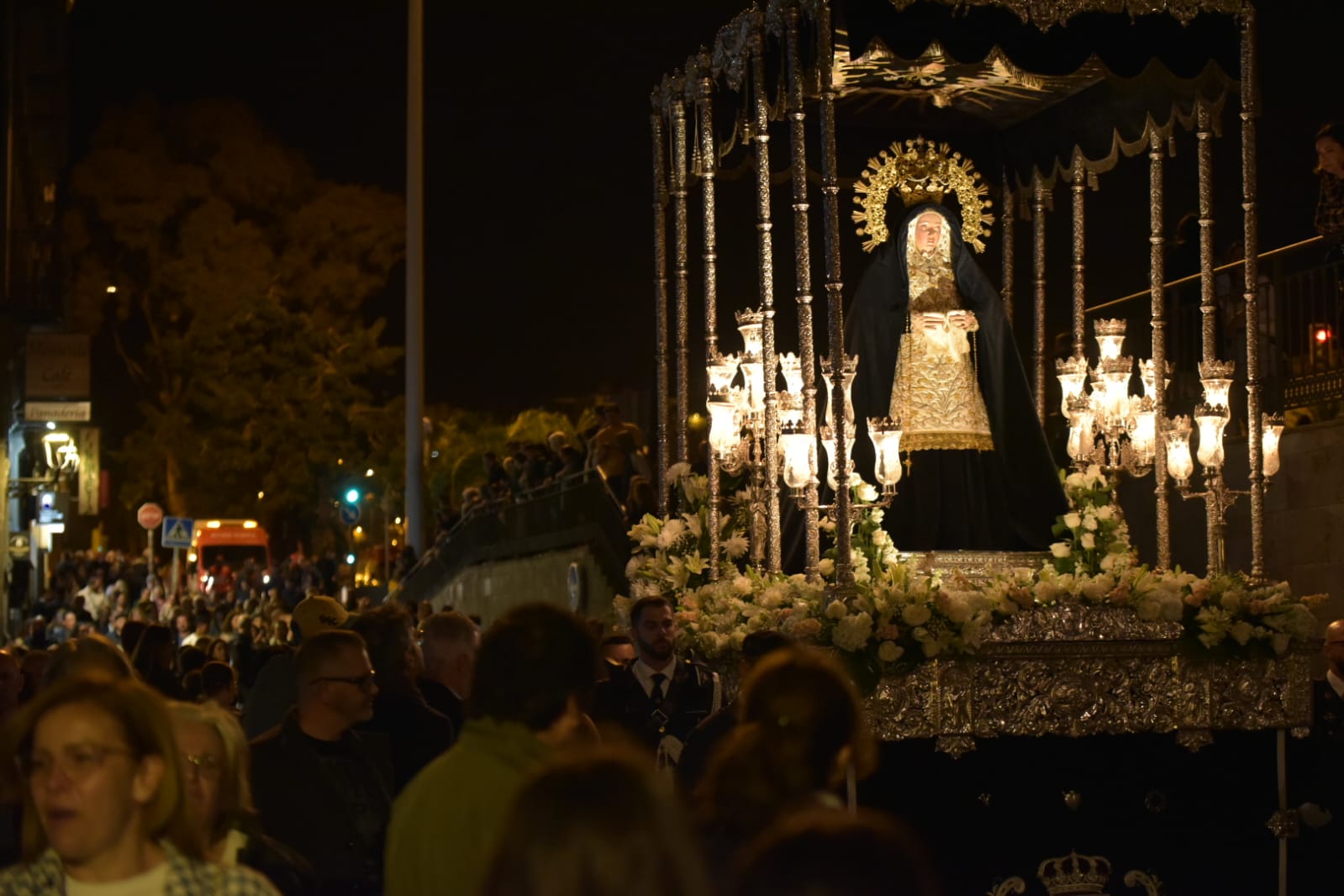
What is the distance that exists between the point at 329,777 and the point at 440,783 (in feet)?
6.16

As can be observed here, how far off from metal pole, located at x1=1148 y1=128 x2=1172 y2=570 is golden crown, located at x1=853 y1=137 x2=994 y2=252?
1.19 m

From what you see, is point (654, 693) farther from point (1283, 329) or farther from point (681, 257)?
point (1283, 329)

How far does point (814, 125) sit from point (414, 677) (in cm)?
858

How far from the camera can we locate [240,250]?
143 feet

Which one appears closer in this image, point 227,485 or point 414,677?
point 414,677

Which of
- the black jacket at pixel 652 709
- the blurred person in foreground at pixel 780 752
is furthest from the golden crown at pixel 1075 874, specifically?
the blurred person in foreground at pixel 780 752

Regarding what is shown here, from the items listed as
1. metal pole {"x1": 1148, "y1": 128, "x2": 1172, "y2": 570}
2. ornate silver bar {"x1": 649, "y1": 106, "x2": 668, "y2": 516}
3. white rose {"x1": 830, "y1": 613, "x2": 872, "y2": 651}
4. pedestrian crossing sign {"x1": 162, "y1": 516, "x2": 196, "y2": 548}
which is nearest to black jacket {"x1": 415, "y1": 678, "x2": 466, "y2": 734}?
white rose {"x1": 830, "y1": 613, "x2": 872, "y2": 651}

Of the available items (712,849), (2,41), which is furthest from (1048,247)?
(2,41)

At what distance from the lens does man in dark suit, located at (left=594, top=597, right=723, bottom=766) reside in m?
10.0

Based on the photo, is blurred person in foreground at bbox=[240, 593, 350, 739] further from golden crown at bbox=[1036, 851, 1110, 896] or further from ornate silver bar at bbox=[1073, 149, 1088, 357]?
ornate silver bar at bbox=[1073, 149, 1088, 357]

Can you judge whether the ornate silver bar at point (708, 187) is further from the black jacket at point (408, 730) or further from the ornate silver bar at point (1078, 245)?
the black jacket at point (408, 730)

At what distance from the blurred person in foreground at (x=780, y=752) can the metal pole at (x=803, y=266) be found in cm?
665

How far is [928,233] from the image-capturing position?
13.9 metres

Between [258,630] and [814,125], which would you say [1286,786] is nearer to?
[814,125]
